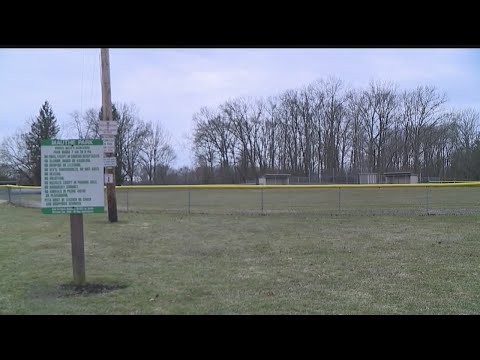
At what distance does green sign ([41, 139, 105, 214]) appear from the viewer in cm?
605

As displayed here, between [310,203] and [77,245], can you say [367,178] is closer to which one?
[310,203]

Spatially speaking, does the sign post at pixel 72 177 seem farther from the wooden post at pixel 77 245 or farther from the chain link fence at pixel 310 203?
the chain link fence at pixel 310 203

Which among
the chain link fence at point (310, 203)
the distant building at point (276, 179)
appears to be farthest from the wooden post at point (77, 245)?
the distant building at point (276, 179)

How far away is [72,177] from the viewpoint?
20.2 feet

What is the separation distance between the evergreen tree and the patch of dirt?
57.7m

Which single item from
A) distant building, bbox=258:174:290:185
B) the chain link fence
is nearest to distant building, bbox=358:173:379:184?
distant building, bbox=258:174:290:185

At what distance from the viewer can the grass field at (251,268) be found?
5.26m

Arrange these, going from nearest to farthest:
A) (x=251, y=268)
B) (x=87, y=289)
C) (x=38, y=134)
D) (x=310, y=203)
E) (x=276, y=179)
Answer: (x=87, y=289) → (x=251, y=268) → (x=310, y=203) → (x=38, y=134) → (x=276, y=179)

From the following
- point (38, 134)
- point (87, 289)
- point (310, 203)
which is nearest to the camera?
point (87, 289)

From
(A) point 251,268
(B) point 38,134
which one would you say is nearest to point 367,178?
(B) point 38,134

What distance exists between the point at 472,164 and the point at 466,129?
927 centimetres

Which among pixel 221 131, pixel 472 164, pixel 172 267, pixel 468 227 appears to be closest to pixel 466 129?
pixel 472 164

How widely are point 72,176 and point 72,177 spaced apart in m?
0.01
